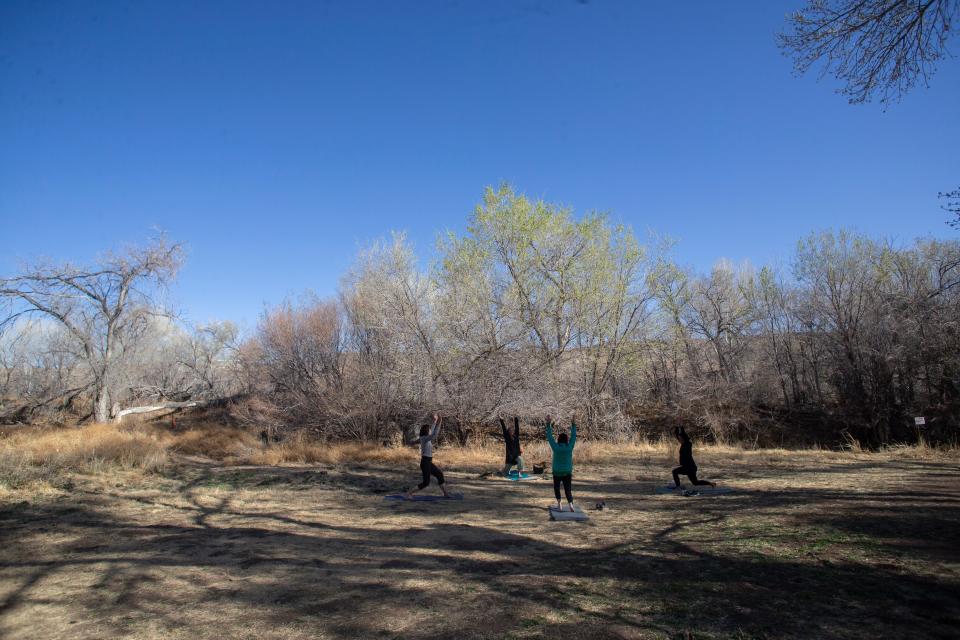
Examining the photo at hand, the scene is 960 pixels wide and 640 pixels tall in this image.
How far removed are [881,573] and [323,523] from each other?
7452 mm

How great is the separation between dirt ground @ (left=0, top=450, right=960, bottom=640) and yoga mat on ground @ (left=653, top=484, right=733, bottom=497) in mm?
356

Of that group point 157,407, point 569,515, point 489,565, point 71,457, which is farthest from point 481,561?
point 157,407

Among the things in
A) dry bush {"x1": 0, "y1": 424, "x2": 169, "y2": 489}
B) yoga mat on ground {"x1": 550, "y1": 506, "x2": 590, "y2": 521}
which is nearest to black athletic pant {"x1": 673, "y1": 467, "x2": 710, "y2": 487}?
yoga mat on ground {"x1": 550, "y1": 506, "x2": 590, "y2": 521}

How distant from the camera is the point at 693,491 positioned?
33.4ft

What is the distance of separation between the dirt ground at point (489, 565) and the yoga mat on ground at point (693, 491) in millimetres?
356

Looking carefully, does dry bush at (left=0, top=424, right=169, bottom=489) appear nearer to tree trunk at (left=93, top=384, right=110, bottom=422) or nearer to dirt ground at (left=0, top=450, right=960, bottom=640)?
dirt ground at (left=0, top=450, right=960, bottom=640)

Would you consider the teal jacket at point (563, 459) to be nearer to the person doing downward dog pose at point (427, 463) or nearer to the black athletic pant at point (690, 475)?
the person doing downward dog pose at point (427, 463)

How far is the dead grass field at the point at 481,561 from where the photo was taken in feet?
13.9

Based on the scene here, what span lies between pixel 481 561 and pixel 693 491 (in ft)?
19.4

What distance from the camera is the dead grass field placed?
424cm

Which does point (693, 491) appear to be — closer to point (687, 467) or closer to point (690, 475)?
point (690, 475)

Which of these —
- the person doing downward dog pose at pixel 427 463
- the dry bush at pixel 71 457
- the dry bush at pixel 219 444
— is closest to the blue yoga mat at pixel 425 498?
the person doing downward dog pose at pixel 427 463

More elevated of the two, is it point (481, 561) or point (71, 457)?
point (71, 457)

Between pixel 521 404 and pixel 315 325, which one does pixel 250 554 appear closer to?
pixel 521 404
